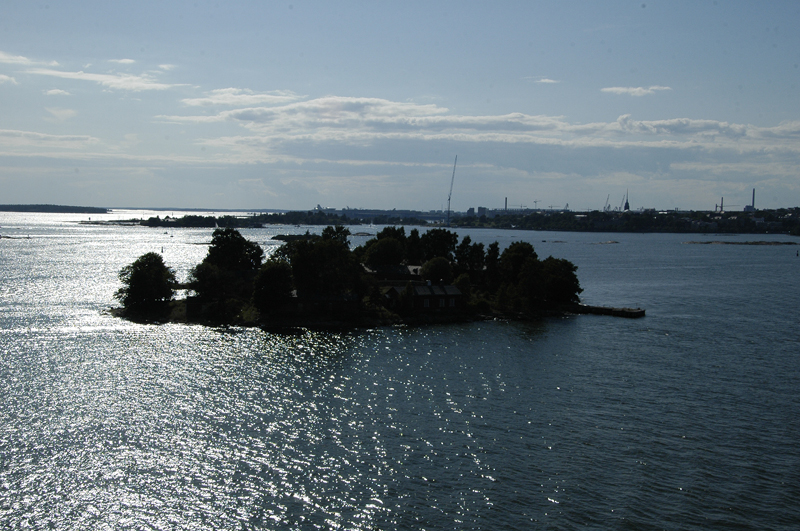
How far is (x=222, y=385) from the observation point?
1687 inches

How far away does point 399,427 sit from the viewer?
113 ft

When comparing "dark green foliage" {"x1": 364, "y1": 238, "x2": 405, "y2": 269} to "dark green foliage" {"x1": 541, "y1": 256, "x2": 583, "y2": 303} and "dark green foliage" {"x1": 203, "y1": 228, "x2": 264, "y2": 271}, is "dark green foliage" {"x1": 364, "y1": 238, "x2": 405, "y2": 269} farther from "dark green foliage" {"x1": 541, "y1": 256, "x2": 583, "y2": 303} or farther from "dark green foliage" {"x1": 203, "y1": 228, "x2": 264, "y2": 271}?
"dark green foliage" {"x1": 541, "y1": 256, "x2": 583, "y2": 303}

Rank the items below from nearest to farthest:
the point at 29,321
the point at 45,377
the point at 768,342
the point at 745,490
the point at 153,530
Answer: the point at 153,530, the point at 745,490, the point at 45,377, the point at 768,342, the point at 29,321

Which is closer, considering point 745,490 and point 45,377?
point 745,490

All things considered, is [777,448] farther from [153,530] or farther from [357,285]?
[357,285]

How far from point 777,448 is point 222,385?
3525cm

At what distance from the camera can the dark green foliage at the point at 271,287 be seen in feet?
226

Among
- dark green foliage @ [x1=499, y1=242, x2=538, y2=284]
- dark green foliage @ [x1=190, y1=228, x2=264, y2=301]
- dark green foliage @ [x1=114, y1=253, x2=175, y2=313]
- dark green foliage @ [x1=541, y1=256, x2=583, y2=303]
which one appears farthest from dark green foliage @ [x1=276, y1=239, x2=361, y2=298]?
dark green foliage @ [x1=499, y1=242, x2=538, y2=284]

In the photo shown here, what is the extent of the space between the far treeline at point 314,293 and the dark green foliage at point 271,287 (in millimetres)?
116

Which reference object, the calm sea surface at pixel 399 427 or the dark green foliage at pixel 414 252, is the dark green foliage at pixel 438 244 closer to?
the dark green foliage at pixel 414 252

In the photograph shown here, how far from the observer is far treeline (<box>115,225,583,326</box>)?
69.2 metres

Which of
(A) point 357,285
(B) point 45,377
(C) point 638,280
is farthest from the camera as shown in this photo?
(C) point 638,280

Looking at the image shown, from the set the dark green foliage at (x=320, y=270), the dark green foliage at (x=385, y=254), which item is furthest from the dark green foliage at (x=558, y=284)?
the dark green foliage at (x=320, y=270)

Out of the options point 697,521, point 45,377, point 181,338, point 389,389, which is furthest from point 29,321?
point 697,521
